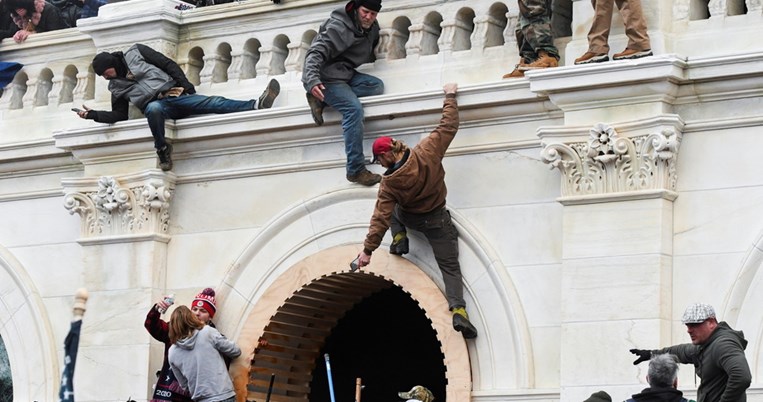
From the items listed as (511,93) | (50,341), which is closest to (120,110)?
(50,341)

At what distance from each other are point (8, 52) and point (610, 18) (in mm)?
6554

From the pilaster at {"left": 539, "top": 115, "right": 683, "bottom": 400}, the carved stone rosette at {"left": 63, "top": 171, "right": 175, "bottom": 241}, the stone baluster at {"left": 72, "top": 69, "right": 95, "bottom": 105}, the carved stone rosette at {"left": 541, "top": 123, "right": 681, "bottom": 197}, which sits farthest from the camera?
the stone baluster at {"left": 72, "top": 69, "right": 95, "bottom": 105}

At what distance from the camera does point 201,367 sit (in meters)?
18.7

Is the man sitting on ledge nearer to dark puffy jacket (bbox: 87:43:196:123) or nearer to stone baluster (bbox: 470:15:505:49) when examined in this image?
dark puffy jacket (bbox: 87:43:196:123)

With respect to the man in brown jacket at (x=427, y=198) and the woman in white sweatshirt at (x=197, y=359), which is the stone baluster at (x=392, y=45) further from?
the woman in white sweatshirt at (x=197, y=359)

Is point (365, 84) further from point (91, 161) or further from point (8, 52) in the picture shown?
point (8, 52)

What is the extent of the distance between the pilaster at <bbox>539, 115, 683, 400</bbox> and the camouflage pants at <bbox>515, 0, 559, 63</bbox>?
0.73 metres

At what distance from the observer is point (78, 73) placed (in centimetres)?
2094

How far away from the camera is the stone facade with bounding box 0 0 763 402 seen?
17.0 meters

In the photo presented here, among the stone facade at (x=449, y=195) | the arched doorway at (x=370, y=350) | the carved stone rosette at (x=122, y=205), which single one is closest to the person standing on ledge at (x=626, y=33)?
the stone facade at (x=449, y=195)

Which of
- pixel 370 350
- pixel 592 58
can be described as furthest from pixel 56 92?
pixel 592 58

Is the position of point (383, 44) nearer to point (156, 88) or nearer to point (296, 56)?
point (296, 56)

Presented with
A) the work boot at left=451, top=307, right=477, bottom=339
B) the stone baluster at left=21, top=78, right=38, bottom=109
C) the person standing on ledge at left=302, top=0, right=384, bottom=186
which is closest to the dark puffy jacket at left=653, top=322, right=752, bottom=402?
the work boot at left=451, top=307, right=477, bottom=339

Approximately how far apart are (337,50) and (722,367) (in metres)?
5.03
